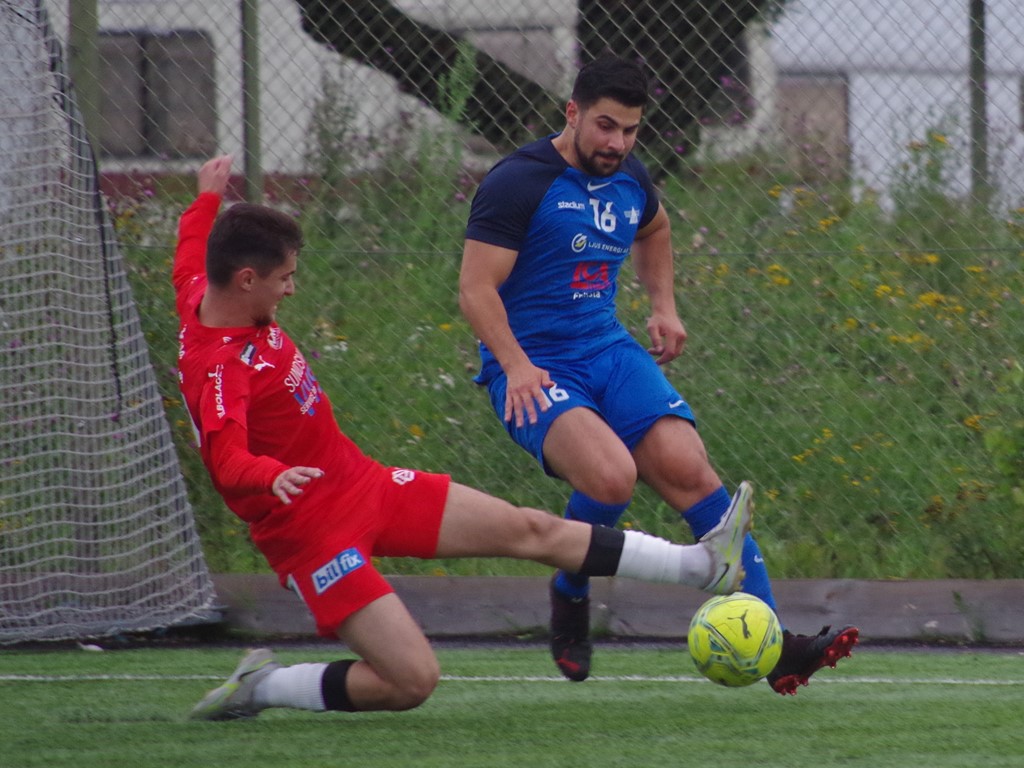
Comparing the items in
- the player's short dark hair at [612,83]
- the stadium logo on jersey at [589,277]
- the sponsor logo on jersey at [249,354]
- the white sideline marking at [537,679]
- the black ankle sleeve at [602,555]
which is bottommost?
the white sideline marking at [537,679]

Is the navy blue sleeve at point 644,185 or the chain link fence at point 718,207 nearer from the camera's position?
the navy blue sleeve at point 644,185

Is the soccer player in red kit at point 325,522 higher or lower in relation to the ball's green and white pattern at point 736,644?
higher

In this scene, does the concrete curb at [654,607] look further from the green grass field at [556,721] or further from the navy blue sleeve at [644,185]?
the navy blue sleeve at [644,185]

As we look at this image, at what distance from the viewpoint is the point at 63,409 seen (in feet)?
20.0

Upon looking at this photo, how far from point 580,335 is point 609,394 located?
215 millimetres

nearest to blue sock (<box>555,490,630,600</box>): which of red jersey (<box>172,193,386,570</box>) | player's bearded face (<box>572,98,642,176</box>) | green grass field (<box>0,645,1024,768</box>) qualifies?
green grass field (<box>0,645,1024,768</box>)

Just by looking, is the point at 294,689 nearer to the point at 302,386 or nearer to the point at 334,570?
the point at 334,570

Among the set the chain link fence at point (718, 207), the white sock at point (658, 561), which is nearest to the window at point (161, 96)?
the chain link fence at point (718, 207)

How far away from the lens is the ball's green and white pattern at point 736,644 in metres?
4.29

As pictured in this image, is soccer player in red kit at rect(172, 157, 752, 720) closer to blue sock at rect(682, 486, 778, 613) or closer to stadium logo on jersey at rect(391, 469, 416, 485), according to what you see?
stadium logo on jersey at rect(391, 469, 416, 485)

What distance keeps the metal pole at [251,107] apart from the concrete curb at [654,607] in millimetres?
1861

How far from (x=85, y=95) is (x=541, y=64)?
2.29 m

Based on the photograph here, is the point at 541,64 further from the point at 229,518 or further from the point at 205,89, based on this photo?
the point at 229,518

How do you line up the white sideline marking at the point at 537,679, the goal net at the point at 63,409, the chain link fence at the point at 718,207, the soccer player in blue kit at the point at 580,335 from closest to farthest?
the soccer player in blue kit at the point at 580,335 → the white sideline marking at the point at 537,679 → the goal net at the point at 63,409 → the chain link fence at the point at 718,207
